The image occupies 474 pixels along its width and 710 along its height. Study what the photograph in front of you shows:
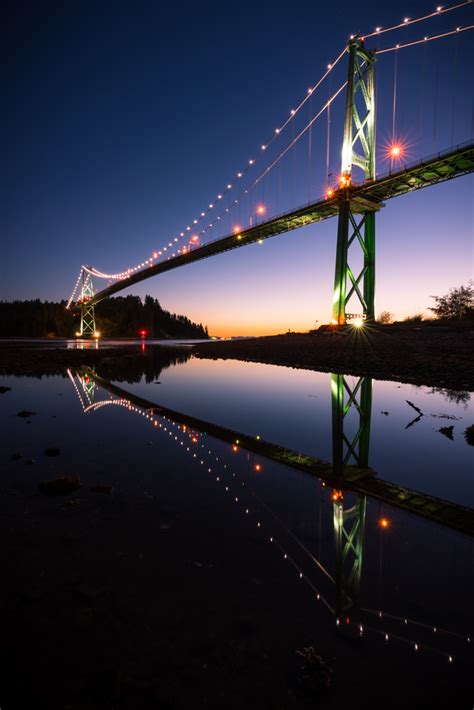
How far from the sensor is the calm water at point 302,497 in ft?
6.59

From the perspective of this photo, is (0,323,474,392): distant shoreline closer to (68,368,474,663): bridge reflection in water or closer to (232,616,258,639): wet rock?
(68,368,474,663): bridge reflection in water

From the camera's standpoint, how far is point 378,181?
971 inches

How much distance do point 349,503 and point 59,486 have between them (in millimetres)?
3048

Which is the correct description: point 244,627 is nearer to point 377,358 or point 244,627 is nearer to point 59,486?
point 59,486

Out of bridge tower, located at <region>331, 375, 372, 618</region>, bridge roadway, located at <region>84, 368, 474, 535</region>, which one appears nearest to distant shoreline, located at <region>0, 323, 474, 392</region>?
bridge tower, located at <region>331, 375, 372, 618</region>

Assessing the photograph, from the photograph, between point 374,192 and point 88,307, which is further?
point 88,307

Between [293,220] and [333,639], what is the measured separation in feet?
118

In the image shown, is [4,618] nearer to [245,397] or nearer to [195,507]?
[195,507]

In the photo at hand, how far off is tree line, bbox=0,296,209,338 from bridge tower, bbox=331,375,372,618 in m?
85.2

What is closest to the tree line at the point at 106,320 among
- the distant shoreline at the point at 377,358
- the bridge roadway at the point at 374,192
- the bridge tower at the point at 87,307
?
the bridge tower at the point at 87,307

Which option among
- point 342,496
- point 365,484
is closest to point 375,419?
point 365,484

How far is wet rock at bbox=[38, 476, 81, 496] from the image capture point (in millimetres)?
3609

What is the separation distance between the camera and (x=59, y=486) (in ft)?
12.0

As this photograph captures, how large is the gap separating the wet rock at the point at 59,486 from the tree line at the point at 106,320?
87167mm
